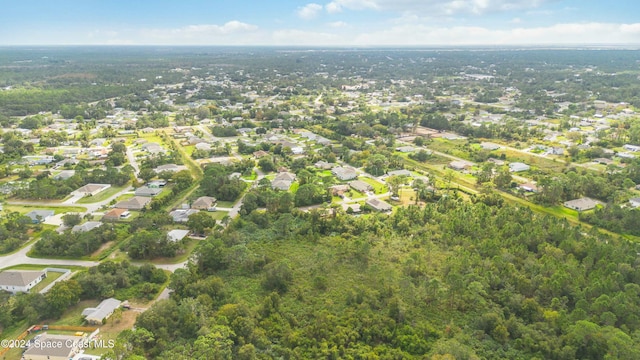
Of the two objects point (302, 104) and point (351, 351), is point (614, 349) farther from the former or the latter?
point (302, 104)

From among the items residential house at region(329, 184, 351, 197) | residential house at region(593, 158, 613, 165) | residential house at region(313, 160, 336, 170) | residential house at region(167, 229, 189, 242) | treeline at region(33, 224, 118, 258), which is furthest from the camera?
residential house at region(593, 158, 613, 165)

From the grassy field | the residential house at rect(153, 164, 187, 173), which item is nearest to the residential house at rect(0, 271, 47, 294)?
the grassy field

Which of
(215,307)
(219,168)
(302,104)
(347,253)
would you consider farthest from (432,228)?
(302,104)

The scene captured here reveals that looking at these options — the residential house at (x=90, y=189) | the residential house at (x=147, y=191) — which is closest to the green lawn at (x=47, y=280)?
the residential house at (x=147, y=191)

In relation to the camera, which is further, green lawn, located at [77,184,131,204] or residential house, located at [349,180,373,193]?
residential house, located at [349,180,373,193]

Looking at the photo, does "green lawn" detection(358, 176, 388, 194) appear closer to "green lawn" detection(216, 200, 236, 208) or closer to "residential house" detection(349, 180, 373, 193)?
"residential house" detection(349, 180, 373, 193)

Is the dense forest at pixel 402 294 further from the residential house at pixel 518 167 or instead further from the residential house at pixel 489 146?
the residential house at pixel 489 146
